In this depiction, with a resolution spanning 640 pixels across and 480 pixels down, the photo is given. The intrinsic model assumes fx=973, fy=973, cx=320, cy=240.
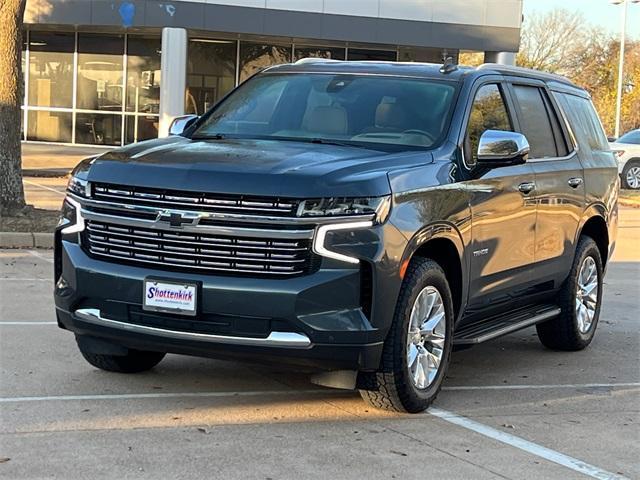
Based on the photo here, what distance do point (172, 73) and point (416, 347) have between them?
22070 mm

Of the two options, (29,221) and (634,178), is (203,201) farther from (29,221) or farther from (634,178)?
(634,178)

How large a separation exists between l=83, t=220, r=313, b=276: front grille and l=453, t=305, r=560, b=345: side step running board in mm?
1574

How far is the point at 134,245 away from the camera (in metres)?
5.20

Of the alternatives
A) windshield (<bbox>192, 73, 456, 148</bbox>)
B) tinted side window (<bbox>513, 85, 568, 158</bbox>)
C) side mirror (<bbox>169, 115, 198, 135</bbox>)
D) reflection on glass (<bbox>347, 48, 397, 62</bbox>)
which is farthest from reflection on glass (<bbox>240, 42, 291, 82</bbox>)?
windshield (<bbox>192, 73, 456, 148</bbox>)

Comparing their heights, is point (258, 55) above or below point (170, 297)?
above

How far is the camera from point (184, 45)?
26.3 meters

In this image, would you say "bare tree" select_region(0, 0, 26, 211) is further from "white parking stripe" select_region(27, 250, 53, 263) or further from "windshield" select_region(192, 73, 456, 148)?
"windshield" select_region(192, 73, 456, 148)

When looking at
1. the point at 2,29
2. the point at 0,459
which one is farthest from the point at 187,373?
the point at 2,29

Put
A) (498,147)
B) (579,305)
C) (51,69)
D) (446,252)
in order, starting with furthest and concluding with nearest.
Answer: (51,69) < (579,305) < (498,147) < (446,252)

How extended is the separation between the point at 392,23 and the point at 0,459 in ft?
78.2

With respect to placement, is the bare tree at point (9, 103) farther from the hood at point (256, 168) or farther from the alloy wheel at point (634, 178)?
the alloy wheel at point (634, 178)

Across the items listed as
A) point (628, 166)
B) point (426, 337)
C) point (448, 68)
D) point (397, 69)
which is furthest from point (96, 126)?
point (426, 337)

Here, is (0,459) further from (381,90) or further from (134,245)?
(381,90)

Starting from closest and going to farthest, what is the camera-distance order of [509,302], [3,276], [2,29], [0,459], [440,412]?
[0,459] → [440,412] → [509,302] → [3,276] → [2,29]
